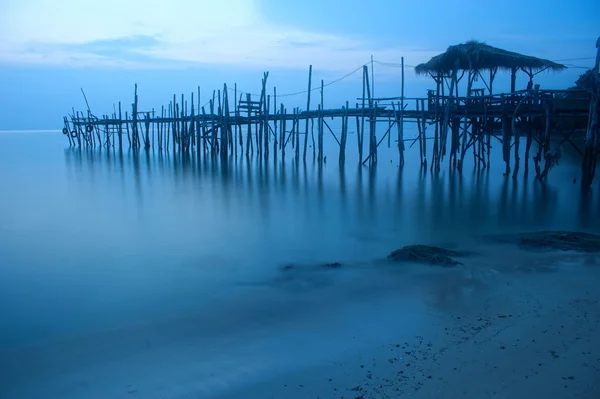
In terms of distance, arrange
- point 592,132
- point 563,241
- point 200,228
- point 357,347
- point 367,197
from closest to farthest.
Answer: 1. point 357,347
2. point 563,241
3. point 200,228
4. point 592,132
5. point 367,197

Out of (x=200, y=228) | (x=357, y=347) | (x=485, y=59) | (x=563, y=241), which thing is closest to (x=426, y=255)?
(x=563, y=241)

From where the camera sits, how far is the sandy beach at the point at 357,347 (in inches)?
132

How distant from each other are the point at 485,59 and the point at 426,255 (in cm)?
1199

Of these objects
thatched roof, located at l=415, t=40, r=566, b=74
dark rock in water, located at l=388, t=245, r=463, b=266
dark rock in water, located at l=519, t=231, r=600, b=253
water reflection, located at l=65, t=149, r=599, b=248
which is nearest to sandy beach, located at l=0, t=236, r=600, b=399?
dark rock in water, located at l=388, t=245, r=463, b=266

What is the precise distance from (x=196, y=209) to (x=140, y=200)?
7.20 ft

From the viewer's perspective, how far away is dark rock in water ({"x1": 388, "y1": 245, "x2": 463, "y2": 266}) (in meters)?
6.23

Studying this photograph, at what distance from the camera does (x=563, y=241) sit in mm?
6934

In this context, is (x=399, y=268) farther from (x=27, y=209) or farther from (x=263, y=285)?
(x=27, y=209)

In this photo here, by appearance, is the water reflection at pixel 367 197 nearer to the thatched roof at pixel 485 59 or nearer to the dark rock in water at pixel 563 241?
the dark rock in water at pixel 563 241

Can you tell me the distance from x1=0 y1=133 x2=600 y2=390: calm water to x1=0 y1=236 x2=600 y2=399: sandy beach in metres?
0.59

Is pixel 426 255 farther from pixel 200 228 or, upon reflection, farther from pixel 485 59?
pixel 485 59

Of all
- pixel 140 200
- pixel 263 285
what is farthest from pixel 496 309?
pixel 140 200

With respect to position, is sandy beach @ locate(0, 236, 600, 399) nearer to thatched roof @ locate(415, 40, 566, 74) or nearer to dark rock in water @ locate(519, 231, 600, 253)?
dark rock in water @ locate(519, 231, 600, 253)

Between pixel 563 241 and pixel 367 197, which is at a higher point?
pixel 563 241
